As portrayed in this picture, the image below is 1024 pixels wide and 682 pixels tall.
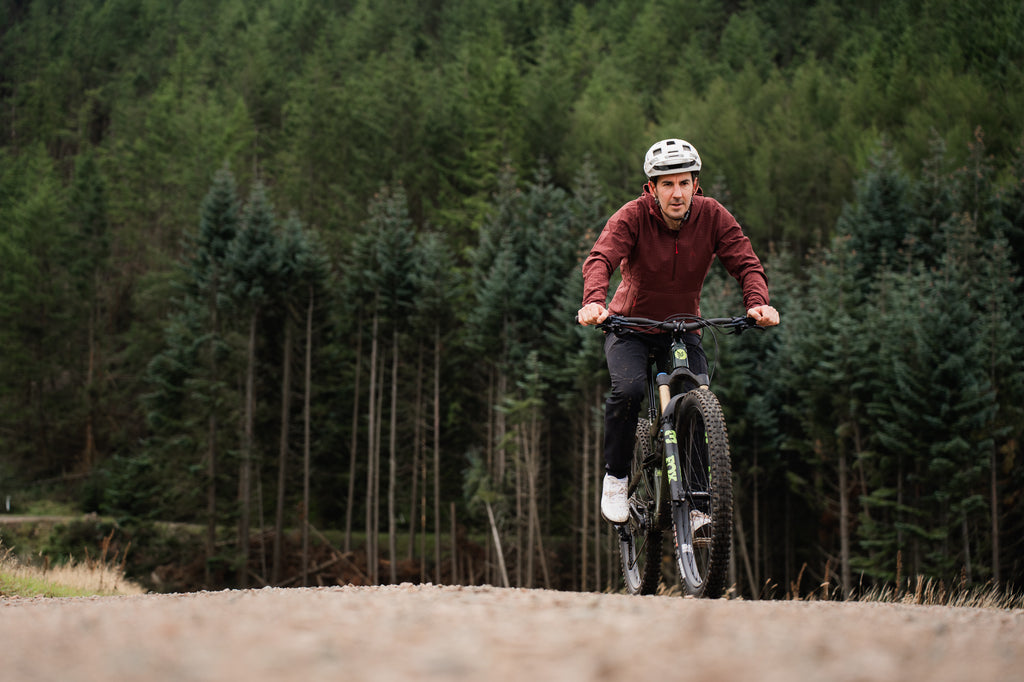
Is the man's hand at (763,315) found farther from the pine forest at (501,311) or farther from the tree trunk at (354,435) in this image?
the tree trunk at (354,435)

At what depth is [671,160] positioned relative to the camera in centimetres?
562

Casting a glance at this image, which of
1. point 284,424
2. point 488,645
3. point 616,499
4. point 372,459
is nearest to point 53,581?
point 616,499

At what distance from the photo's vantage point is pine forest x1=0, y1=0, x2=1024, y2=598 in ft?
90.7

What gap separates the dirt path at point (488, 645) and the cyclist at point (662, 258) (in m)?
3.01

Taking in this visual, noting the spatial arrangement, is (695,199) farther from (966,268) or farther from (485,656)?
(966,268)

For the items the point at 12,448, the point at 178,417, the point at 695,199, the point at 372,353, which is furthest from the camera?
the point at 12,448

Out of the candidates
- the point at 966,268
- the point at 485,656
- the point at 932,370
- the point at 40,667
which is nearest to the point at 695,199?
the point at 485,656

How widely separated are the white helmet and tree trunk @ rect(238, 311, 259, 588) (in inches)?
1177

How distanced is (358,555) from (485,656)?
35.6 meters

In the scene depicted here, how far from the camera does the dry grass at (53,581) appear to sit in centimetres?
803

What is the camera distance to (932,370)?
25062 millimetres

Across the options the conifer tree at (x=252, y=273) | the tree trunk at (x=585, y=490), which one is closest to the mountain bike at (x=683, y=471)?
the tree trunk at (x=585, y=490)

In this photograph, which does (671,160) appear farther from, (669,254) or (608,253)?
(608,253)

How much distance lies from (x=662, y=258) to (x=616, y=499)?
1.88m
